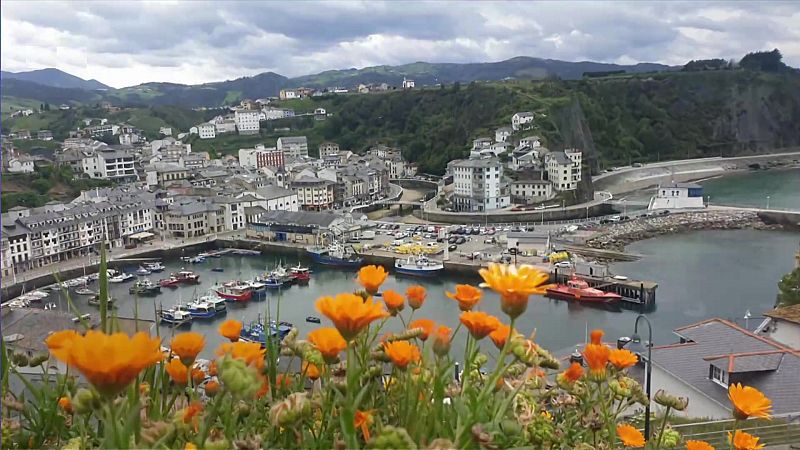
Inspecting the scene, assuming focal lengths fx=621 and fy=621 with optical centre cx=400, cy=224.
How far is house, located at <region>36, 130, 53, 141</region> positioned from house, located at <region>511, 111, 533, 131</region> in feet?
65.4

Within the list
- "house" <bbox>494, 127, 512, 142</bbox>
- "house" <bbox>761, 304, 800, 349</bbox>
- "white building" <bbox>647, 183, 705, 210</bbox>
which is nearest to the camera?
"house" <bbox>761, 304, 800, 349</bbox>

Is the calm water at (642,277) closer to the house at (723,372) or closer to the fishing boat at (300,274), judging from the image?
the fishing boat at (300,274)

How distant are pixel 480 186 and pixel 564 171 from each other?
2873 mm

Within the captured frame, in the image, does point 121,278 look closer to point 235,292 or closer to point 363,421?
point 235,292

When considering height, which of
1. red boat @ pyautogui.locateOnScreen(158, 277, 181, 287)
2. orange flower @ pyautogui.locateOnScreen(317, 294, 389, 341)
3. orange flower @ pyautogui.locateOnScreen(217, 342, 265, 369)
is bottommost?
red boat @ pyautogui.locateOnScreen(158, 277, 181, 287)

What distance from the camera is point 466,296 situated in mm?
648

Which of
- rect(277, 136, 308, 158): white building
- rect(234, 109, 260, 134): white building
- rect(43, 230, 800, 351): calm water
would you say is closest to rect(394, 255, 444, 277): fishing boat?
rect(43, 230, 800, 351): calm water

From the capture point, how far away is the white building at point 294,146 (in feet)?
92.3

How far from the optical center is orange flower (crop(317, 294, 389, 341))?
18.6 inches

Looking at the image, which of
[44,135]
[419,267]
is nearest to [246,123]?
[44,135]

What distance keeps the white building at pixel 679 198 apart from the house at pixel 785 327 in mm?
12668

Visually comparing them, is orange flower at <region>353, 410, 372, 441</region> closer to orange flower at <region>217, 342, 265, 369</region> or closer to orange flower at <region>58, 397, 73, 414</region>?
orange flower at <region>217, 342, 265, 369</region>

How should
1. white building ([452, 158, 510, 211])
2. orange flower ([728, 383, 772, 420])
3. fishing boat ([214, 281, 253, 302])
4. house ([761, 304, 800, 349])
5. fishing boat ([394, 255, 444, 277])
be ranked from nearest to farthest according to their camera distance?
orange flower ([728, 383, 772, 420])
house ([761, 304, 800, 349])
fishing boat ([214, 281, 253, 302])
fishing boat ([394, 255, 444, 277])
white building ([452, 158, 510, 211])

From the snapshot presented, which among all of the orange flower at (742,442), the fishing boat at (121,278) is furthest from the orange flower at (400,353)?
the fishing boat at (121,278)
